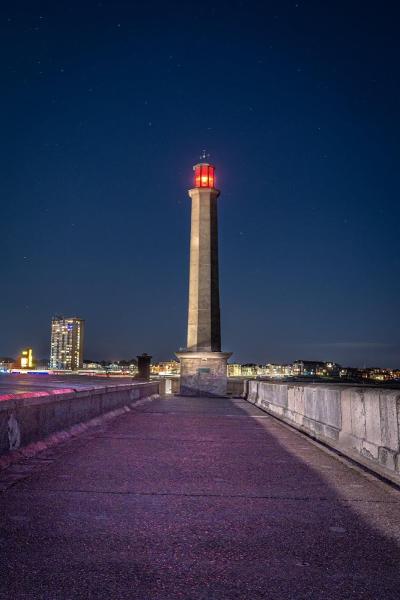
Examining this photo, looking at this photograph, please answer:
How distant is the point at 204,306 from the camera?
32.8 m

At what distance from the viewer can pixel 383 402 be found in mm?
6051

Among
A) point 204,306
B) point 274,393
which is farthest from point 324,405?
point 204,306

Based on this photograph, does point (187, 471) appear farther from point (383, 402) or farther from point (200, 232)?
point (200, 232)

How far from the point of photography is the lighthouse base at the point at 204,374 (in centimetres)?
3177

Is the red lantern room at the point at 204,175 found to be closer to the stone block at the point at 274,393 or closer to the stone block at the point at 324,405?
the stone block at the point at 274,393

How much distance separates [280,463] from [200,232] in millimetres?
27853

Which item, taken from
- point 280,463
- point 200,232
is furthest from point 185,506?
point 200,232

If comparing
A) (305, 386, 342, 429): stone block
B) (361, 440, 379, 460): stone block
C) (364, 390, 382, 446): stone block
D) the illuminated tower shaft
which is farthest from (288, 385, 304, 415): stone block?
the illuminated tower shaft

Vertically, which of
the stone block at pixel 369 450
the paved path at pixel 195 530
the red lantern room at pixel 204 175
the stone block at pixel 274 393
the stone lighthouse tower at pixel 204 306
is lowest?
the paved path at pixel 195 530

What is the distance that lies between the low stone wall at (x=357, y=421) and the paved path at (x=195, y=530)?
1.24 ft

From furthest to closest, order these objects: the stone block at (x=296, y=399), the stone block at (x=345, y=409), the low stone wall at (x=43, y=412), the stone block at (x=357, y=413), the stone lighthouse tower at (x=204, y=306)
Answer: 1. the stone lighthouse tower at (x=204, y=306)
2. the stone block at (x=296, y=399)
3. the stone block at (x=345, y=409)
4. the stone block at (x=357, y=413)
5. the low stone wall at (x=43, y=412)

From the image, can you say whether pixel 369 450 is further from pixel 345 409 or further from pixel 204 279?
pixel 204 279

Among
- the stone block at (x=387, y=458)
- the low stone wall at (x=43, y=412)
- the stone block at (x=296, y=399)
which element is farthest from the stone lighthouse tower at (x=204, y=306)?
the stone block at (x=387, y=458)

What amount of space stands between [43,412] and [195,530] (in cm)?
408
